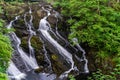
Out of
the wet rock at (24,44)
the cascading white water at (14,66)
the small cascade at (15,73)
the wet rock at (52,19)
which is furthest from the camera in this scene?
the wet rock at (52,19)

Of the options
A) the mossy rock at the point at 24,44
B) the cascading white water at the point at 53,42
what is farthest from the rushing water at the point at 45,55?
the mossy rock at the point at 24,44

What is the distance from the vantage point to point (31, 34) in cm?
1841

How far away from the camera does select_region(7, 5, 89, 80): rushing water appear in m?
15.6

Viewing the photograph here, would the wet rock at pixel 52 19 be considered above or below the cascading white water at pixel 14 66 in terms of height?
above

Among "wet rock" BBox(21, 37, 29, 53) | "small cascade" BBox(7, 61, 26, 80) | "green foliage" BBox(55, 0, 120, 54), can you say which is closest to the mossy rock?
Answer: "wet rock" BBox(21, 37, 29, 53)

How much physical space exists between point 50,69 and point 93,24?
4.06 meters

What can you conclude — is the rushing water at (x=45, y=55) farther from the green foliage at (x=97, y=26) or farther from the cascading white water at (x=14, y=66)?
the green foliage at (x=97, y=26)

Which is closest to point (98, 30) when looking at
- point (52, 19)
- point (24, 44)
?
point (52, 19)

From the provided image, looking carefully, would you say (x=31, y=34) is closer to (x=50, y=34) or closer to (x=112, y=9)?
(x=50, y=34)

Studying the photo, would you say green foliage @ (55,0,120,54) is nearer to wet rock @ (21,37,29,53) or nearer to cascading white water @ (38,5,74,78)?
cascading white water @ (38,5,74,78)

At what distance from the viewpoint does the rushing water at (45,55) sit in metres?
15.6

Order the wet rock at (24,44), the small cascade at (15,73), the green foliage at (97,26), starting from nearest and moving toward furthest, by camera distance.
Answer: the small cascade at (15,73), the green foliage at (97,26), the wet rock at (24,44)

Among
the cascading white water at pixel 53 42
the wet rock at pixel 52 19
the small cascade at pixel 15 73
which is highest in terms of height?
the wet rock at pixel 52 19

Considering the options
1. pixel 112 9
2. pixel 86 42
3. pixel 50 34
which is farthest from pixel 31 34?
pixel 112 9
